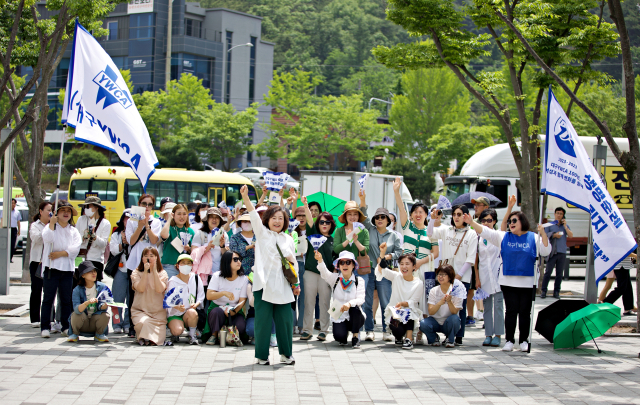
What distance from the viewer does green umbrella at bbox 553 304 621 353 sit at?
8180 millimetres

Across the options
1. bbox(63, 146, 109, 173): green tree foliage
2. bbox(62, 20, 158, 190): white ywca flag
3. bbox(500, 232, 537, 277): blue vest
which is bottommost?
bbox(500, 232, 537, 277): blue vest

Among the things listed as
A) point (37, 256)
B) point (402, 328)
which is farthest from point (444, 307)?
point (37, 256)

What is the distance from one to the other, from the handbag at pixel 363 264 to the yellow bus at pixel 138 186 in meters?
14.3

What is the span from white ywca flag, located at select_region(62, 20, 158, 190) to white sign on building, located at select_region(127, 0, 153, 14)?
1903 inches

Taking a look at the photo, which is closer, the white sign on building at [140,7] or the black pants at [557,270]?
the black pants at [557,270]

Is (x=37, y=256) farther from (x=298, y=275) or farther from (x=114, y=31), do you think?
(x=114, y=31)

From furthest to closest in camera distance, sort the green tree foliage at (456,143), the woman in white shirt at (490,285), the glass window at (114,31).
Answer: the glass window at (114,31) < the green tree foliage at (456,143) < the woman in white shirt at (490,285)

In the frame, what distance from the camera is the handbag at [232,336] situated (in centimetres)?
827

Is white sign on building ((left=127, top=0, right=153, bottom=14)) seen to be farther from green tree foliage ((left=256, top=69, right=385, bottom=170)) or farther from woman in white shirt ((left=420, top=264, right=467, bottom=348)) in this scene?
woman in white shirt ((left=420, top=264, right=467, bottom=348))

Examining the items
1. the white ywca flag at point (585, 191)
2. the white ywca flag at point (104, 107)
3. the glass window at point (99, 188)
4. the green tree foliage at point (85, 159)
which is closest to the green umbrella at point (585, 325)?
the white ywca flag at point (585, 191)

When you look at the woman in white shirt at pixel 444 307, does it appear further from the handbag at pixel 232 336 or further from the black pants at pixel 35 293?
the black pants at pixel 35 293

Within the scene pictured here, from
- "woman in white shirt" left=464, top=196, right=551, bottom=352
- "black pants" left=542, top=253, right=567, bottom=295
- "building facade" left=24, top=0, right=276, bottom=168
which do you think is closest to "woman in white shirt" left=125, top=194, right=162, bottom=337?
"woman in white shirt" left=464, top=196, right=551, bottom=352

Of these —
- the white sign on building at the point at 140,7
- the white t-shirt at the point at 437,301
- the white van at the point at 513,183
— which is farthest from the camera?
the white sign on building at the point at 140,7

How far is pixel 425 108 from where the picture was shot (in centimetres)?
4434
